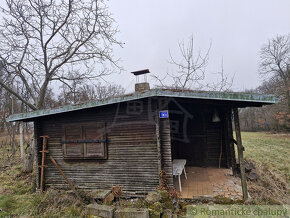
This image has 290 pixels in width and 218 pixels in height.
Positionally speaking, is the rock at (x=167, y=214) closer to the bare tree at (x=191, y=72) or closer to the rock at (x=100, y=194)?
the rock at (x=100, y=194)

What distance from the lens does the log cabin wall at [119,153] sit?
4.62m

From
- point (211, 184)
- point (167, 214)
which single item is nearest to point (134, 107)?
point (167, 214)

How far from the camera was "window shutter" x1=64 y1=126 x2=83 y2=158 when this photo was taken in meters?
5.24

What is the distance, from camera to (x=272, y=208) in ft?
12.8

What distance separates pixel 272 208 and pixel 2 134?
21.1m

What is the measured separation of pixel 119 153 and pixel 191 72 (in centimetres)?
780

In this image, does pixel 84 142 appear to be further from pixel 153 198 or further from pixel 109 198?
pixel 153 198

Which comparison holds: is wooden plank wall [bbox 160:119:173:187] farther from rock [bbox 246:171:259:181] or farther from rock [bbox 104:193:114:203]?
rock [bbox 246:171:259:181]

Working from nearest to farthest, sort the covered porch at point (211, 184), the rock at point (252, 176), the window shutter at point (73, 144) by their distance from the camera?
1. the covered porch at point (211, 184)
2. the window shutter at point (73, 144)
3. the rock at point (252, 176)

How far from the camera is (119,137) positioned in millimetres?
4898

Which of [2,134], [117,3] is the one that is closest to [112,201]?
[117,3]

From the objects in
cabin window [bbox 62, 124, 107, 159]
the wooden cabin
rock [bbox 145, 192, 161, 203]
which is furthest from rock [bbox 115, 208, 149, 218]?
cabin window [bbox 62, 124, 107, 159]

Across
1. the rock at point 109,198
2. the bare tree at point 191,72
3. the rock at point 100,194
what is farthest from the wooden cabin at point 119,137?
the bare tree at point 191,72

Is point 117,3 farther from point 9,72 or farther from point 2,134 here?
point 2,134
